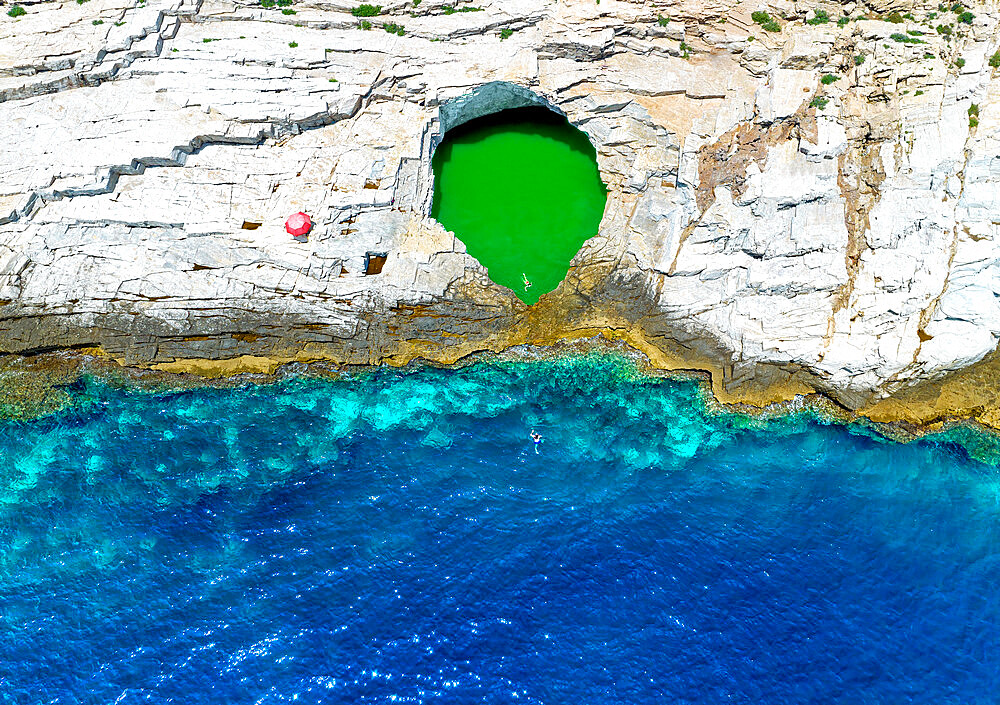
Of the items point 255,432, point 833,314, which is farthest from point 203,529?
point 833,314

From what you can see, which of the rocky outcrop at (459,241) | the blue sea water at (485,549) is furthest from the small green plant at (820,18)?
the blue sea water at (485,549)

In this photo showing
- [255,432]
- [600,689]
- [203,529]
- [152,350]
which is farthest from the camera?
[152,350]

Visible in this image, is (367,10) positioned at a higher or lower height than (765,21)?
higher

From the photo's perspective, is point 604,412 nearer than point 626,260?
Yes

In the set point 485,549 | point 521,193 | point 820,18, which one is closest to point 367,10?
point 521,193

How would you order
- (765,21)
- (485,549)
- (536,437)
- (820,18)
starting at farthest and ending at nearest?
1. (765,21)
2. (820,18)
3. (536,437)
4. (485,549)

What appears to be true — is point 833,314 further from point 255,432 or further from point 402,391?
point 255,432

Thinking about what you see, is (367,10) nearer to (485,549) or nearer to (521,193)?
(521,193)
